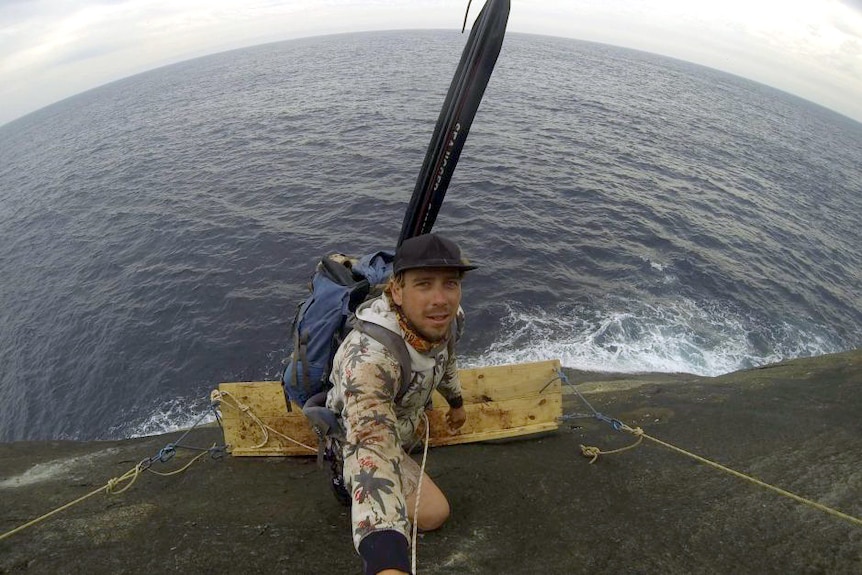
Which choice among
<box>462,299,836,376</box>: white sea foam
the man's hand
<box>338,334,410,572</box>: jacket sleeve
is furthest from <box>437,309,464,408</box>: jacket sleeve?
<box>462,299,836,376</box>: white sea foam

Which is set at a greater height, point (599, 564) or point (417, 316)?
point (417, 316)

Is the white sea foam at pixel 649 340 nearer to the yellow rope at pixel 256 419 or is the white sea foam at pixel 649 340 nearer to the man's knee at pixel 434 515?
the yellow rope at pixel 256 419

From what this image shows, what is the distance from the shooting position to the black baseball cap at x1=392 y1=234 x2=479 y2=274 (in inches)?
113

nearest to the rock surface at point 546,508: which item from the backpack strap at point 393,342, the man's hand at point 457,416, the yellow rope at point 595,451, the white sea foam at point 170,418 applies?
the yellow rope at point 595,451

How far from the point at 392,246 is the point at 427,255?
18.0m

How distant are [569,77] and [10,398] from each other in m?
92.7

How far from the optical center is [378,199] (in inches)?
1014

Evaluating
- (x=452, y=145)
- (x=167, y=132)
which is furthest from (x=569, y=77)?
(x=452, y=145)

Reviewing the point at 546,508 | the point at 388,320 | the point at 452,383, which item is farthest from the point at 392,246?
the point at 388,320

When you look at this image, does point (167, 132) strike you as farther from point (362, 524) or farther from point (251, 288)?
point (362, 524)

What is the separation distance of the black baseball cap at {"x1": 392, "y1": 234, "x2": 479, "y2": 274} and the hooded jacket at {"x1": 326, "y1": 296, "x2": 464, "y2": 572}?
407 mm

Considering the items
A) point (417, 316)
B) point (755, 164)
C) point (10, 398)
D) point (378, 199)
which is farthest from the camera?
point (755, 164)

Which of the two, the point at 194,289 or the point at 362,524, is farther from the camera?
the point at 194,289

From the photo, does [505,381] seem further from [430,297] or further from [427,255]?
[427,255]
